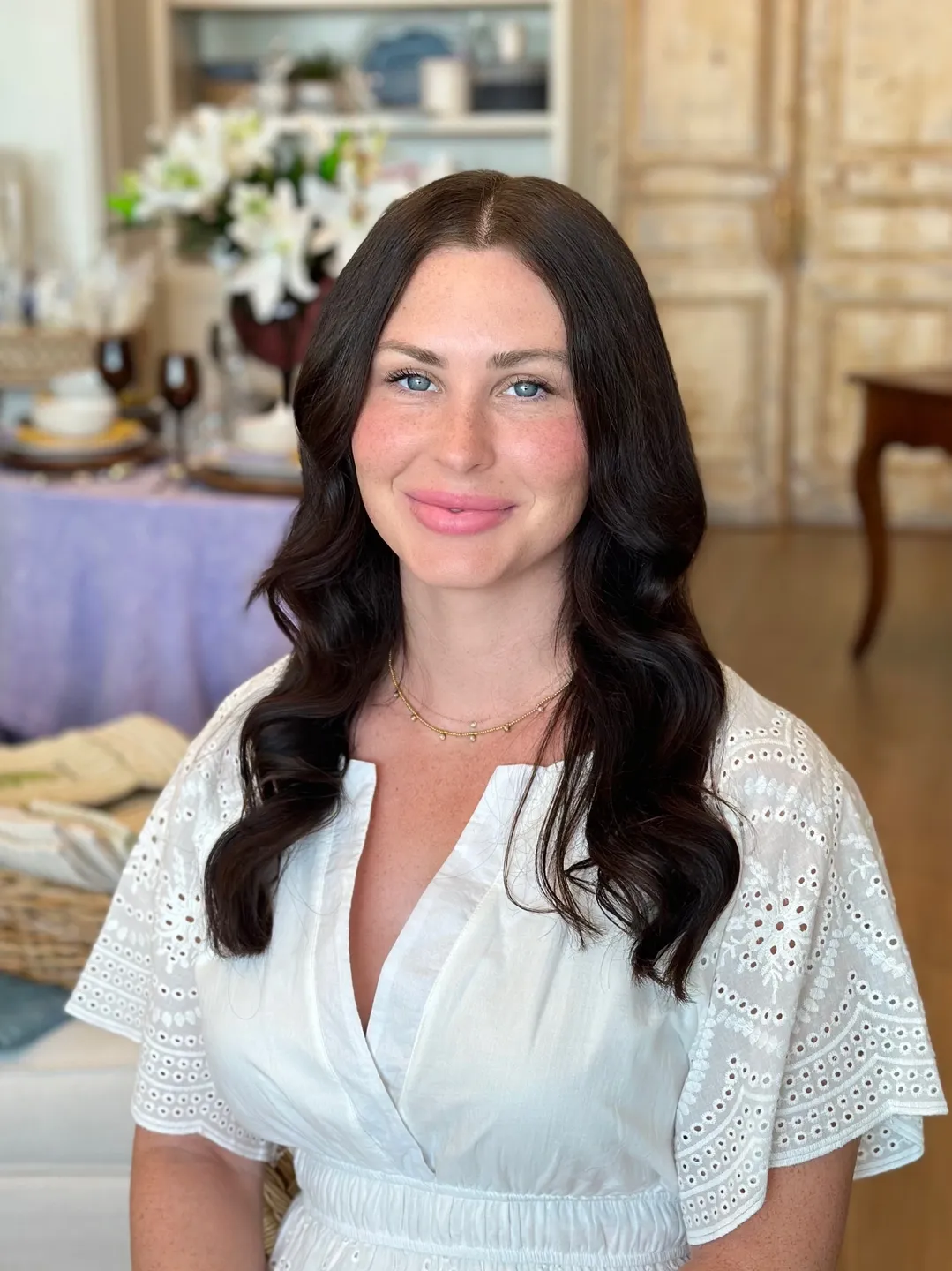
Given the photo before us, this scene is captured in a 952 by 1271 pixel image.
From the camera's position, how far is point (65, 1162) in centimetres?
156

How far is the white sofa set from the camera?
1.54 meters

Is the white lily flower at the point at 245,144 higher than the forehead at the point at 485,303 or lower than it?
higher

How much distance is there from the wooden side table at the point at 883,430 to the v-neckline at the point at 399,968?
3.38 metres

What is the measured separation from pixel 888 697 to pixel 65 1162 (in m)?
3.19

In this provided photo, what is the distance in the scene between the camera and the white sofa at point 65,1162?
1539 mm

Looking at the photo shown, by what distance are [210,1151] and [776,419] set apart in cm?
531

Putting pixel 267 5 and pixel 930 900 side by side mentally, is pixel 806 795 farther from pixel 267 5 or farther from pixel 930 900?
pixel 267 5

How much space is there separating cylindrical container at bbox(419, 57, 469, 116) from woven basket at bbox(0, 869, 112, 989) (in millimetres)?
4115

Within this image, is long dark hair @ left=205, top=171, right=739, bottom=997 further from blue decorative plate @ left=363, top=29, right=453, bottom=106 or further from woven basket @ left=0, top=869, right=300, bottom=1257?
blue decorative plate @ left=363, top=29, right=453, bottom=106

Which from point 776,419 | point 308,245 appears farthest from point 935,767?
point 776,419

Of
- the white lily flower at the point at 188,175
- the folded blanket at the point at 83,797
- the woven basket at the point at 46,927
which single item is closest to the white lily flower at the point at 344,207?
the white lily flower at the point at 188,175

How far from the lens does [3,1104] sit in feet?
5.08

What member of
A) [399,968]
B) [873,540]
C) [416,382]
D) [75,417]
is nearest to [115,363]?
[75,417]

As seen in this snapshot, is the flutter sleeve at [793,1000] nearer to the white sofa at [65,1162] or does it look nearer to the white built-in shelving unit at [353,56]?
the white sofa at [65,1162]
